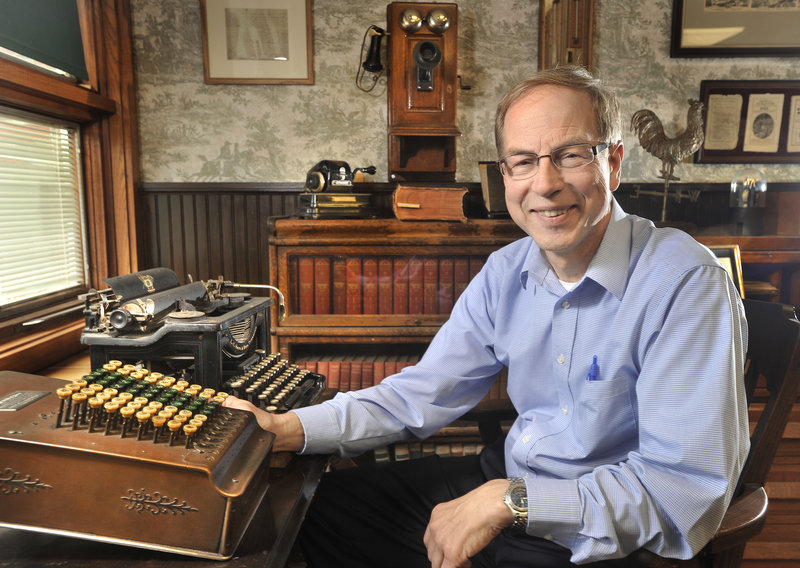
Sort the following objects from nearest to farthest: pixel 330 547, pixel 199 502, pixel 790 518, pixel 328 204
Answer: pixel 199 502 → pixel 330 547 → pixel 790 518 → pixel 328 204

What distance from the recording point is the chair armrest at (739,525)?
108cm

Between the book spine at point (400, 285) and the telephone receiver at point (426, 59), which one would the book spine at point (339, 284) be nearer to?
the book spine at point (400, 285)

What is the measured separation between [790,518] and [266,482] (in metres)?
2.17

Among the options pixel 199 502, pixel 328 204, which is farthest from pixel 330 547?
pixel 328 204

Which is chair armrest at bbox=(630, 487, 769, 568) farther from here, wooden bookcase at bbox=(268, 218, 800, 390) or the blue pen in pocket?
wooden bookcase at bbox=(268, 218, 800, 390)

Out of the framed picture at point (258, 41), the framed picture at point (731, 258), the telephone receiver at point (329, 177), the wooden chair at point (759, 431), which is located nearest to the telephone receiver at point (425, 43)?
the framed picture at point (258, 41)

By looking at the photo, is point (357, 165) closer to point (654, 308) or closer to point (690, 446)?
point (654, 308)

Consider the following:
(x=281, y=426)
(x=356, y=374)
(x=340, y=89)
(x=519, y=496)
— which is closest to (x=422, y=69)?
(x=340, y=89)

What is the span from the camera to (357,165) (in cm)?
293

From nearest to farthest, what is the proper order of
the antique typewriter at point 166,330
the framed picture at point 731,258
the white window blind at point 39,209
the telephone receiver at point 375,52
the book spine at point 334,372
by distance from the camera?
the antique typewriter at point 166,330 → the white window blind at point 39,209 → the framed picture at point 731,258 → the book spine at point 334,372 → the telephone receiver at point 375,52

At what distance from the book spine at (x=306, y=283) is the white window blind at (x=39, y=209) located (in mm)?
952

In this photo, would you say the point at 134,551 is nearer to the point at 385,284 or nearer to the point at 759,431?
the point at 759,431

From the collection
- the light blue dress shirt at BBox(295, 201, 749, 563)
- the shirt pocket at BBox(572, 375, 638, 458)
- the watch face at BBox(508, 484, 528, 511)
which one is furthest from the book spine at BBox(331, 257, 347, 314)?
the watch face at BBox(508, 484, 528, 511)

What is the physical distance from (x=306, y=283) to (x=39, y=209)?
3.45 feet
